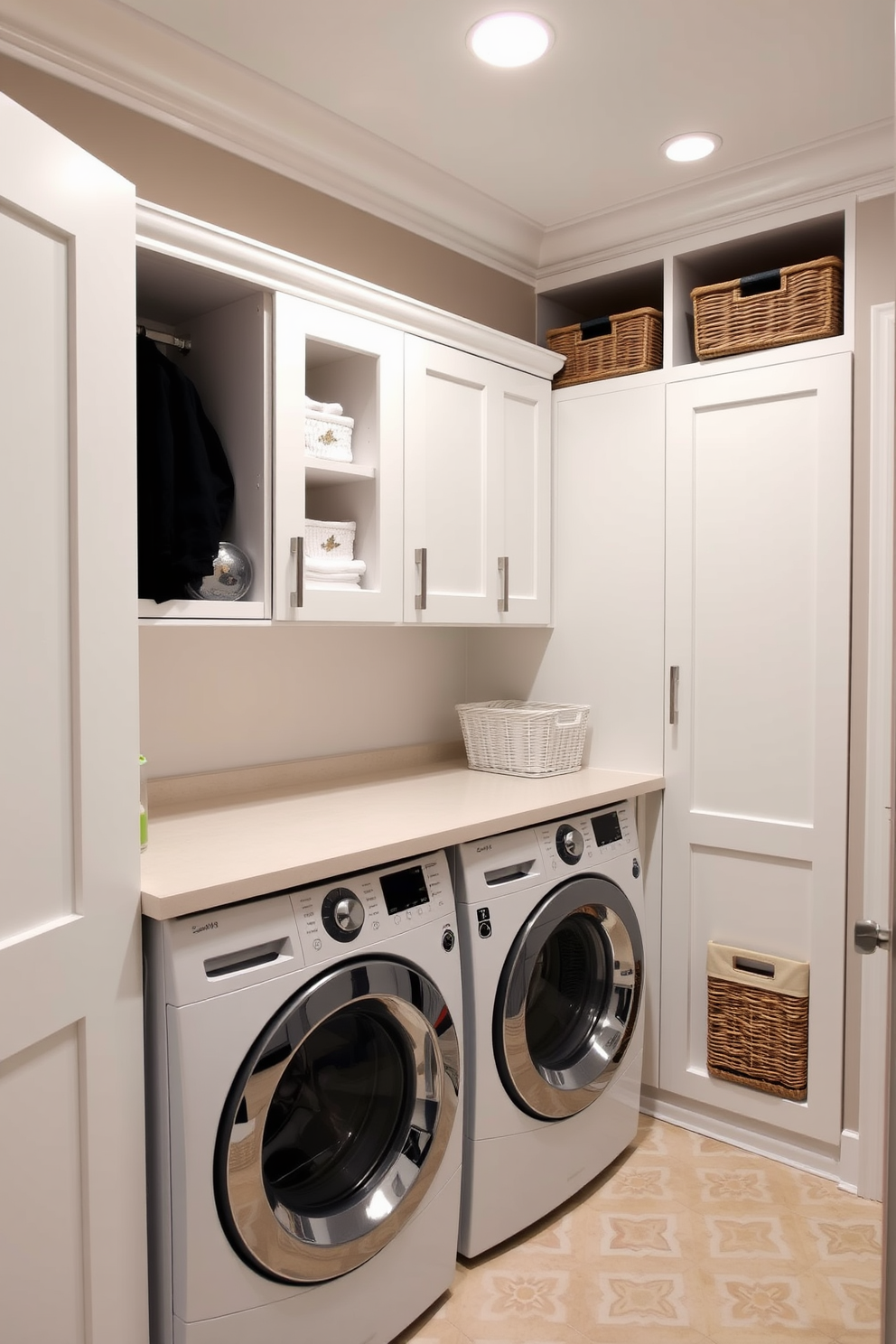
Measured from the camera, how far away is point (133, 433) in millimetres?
1434

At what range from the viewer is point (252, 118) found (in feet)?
6.95

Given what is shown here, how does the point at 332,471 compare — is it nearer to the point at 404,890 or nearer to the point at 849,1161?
the point at 404,890

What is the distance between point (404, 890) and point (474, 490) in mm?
1145

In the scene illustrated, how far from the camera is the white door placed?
3.99 ft

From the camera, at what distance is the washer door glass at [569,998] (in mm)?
2076

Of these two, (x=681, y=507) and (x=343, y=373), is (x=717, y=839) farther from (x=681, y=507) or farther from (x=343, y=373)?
(x=343, y=373)

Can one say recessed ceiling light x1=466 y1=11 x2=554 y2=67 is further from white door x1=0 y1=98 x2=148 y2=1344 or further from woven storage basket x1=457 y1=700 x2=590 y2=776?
woven storage basket x1=457 y1=700 x2=590 y2=776

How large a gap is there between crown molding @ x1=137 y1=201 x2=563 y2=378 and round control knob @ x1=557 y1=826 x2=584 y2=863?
1.26 meters

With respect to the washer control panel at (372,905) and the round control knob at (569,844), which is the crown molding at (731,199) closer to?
the round control knob at (569,844)

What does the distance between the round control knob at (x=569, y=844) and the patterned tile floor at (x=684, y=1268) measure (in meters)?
0.85

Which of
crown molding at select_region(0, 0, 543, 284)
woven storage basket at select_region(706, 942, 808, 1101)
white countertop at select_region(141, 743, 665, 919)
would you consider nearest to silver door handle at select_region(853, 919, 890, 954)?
white countertop at select_region(141, 743, 665, 919)

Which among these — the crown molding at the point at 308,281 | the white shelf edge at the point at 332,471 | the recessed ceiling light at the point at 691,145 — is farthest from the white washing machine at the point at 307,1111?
the recessed ceiling light at the point at 691,145

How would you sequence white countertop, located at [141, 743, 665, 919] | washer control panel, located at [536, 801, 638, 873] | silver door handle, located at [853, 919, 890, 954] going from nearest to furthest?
silver door handle, located at [853, 919, 890, 954]
white countertop, located at [141, 743, 665, 919]
washer control panel, located at [536, 801, 638, 873]

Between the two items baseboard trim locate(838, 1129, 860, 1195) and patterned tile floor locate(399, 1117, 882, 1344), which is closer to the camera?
patterned tile floor locate(399, 1117, 882, 1344)
